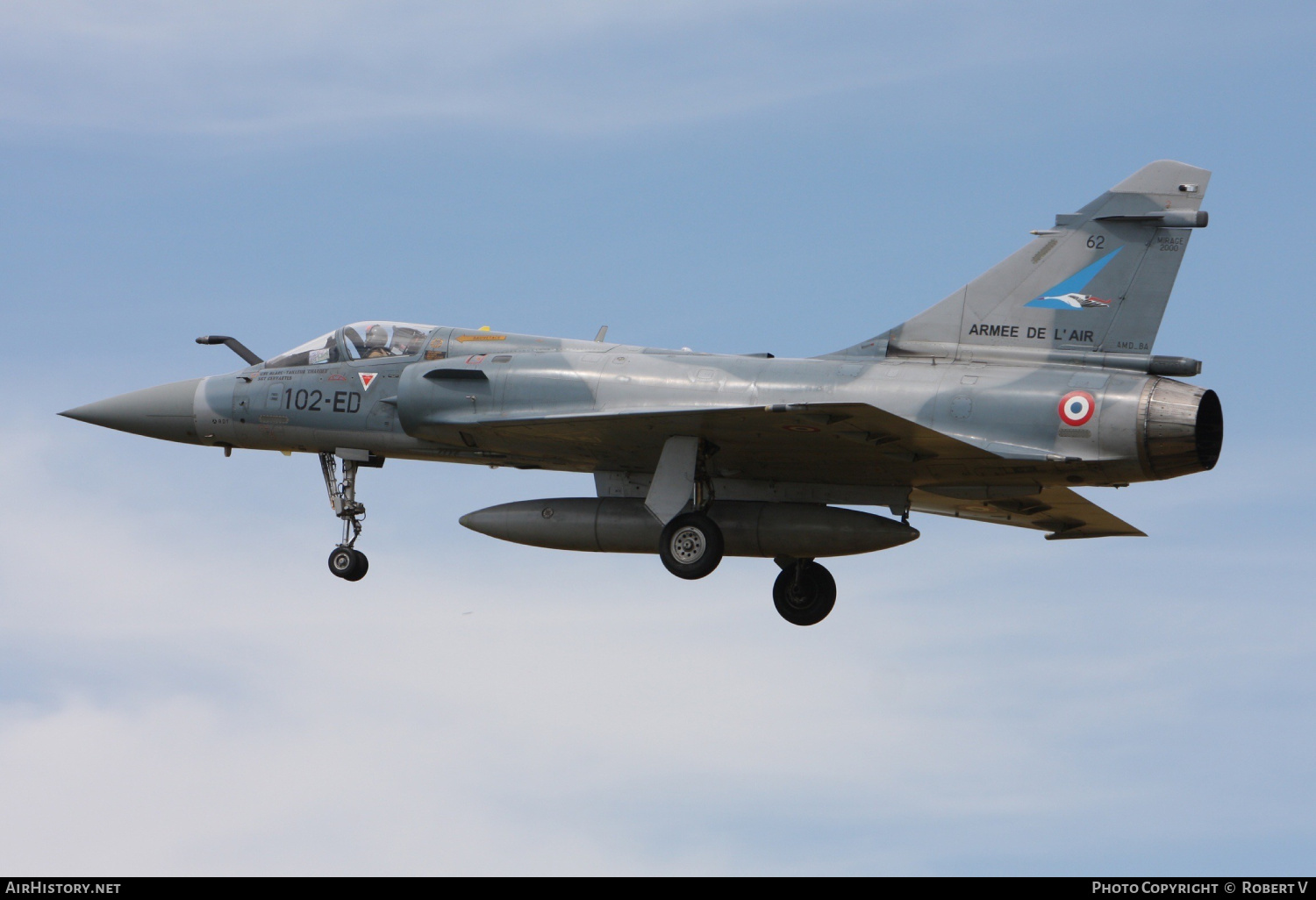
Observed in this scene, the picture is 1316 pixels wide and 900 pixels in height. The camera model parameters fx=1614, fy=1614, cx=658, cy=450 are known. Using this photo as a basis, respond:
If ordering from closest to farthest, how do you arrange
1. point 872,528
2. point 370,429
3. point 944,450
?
point 944,450 < point 872,528 < point 370,429

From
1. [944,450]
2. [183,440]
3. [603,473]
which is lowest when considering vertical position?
[944,450]

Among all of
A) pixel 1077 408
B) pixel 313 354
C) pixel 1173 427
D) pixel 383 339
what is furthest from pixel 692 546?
pixel 313 354

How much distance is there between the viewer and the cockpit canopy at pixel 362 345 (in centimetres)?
2055

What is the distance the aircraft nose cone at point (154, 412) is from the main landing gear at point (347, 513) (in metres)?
2.00

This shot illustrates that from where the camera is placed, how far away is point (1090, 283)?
17656 mm

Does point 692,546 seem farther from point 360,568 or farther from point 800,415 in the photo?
point 360,568

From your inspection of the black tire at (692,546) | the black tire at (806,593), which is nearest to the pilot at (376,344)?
the black tire at (692,546)

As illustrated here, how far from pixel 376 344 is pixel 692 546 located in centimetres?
516

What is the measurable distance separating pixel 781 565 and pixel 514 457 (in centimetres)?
386

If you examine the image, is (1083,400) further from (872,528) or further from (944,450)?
(872,528)

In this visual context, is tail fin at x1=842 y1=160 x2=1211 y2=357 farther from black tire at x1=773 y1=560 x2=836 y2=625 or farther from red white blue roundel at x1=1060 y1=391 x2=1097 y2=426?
black tire at x1=773 y1=560 x2=836 y2=625

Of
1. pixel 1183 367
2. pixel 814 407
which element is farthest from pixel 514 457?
pixel 1183 367

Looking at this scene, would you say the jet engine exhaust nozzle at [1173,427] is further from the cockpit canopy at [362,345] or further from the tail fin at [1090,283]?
the cockpit canopy at [362,345]

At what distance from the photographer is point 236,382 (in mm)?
21250
